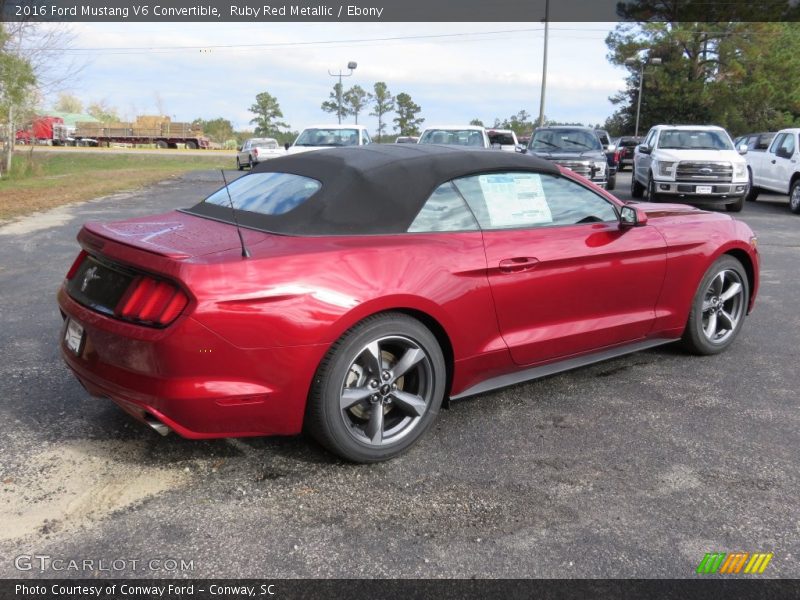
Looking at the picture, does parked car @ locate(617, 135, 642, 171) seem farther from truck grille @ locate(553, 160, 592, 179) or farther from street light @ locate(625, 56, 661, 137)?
truck grille @ locate(553, 160, 592, 179)

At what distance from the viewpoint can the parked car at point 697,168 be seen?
14273 mm

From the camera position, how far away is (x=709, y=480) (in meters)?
3.25

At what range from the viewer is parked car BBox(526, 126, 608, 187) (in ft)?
51.0

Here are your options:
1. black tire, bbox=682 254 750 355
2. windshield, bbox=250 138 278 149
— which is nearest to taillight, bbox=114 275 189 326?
black tire, bbox=682 254 750 355

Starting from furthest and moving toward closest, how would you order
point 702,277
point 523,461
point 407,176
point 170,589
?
1. point 702,277
2. point 407,176
3. point 523,461
4. point 170,589

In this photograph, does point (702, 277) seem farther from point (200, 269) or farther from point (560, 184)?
point (200, 269)

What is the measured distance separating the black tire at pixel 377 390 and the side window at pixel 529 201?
86cm

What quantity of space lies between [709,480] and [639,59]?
4974cm

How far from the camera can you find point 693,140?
15398 millimetres

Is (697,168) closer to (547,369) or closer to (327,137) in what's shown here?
(327,137)

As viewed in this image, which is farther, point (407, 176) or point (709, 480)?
point (407, 176)

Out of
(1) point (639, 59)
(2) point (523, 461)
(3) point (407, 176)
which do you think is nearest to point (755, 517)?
(2) point (523, 461)

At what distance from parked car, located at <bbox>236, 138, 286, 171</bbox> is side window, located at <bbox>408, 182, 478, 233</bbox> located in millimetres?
18235

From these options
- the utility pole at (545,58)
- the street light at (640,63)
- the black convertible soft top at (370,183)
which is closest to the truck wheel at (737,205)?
the black convertible soft top at (370,183)
